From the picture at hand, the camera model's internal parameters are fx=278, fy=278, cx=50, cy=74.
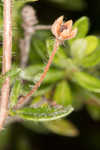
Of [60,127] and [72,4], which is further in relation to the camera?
[72,4]

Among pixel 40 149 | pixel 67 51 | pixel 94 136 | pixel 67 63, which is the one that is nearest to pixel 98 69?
pixel 67 51

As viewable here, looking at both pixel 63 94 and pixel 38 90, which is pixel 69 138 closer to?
pixel 63 94

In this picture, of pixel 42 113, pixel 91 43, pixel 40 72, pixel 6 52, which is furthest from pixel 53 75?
pixel 6 52

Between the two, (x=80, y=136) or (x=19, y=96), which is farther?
(x=80, y=136)

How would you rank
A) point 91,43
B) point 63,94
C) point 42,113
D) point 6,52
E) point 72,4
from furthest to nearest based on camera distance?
point 72,4 → point 63,94 → point 91,43 → point 42,113 → point 6,52

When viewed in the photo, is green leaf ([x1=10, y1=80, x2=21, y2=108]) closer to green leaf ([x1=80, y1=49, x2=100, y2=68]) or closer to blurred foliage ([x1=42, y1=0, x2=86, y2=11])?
green leaf ([x1=80, y1=49, x2=100, y2=68])

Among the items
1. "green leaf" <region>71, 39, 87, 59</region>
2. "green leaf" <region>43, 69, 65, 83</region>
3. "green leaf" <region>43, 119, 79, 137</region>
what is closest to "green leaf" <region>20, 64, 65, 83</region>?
"green leaf" <region>43, 69, 65, 83</region>

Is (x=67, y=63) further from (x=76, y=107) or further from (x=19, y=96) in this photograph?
(x=76, y=107)

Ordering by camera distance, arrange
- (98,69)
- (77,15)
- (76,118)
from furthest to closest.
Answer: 1. (76,118)
2. (77,15)
3. (98,69)
